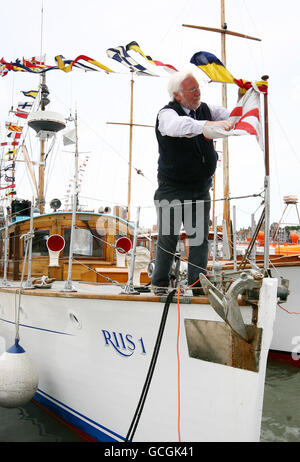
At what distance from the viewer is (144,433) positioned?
12.1 ft

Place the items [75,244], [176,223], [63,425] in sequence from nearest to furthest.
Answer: [176,223] → [63,425] → [75,244]

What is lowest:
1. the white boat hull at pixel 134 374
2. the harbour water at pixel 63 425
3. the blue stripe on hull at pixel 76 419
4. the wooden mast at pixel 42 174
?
the harbour water at pixel 63 425

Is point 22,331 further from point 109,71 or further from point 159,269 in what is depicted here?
point 109,71

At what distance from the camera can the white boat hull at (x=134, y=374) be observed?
10.00 ft

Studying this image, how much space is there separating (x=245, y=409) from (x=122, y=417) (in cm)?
140

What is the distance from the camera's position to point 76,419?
4.56 m

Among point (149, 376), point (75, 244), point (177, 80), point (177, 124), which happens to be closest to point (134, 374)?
point (149, 376)

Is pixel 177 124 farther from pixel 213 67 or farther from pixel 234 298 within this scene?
pixel 234 298

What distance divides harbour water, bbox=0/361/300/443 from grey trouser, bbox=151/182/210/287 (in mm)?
2587

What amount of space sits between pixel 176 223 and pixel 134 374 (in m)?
1.46

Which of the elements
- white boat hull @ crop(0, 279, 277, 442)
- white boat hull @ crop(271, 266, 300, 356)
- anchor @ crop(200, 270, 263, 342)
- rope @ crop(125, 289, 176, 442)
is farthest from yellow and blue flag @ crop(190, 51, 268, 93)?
white boat hull @ crop(271, 266, 300, 356)

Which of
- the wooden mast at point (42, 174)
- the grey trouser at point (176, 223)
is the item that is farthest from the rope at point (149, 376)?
the wooden mast at point (42, 174)

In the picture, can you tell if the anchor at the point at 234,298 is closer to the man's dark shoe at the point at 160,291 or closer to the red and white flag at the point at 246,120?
the man's dark shoe at the point at 160,291

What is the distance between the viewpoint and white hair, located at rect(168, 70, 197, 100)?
10.3ft
